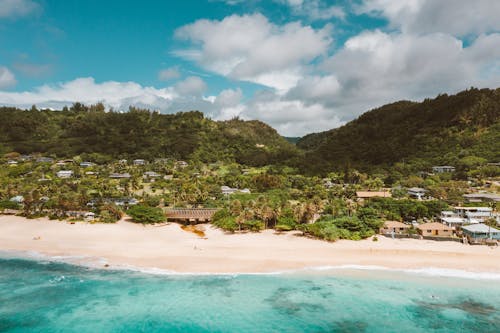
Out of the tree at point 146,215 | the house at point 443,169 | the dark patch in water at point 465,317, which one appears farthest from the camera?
the house at point 443,169

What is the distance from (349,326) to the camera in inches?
800

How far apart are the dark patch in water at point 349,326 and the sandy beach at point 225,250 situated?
8547 mm

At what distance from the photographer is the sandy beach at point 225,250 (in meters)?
29.4

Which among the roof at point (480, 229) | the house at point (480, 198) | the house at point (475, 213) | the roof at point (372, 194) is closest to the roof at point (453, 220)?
the house at point (475, 213)

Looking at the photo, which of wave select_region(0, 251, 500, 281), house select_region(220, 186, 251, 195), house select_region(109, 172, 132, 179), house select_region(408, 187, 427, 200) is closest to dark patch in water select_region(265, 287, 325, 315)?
wave select_region(0, 251, 500, 281)

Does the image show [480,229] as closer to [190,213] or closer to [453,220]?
[453,220]

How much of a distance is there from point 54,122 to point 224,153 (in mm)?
75974

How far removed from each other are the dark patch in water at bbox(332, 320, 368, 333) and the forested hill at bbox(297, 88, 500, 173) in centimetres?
6988

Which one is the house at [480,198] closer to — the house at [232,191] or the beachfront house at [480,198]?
the beachfront house at [480,198]

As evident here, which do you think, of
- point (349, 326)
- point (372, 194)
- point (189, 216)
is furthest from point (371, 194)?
point (349, 326)

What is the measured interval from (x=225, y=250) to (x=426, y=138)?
3559 inches

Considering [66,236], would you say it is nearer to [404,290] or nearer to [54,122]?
[404,290]

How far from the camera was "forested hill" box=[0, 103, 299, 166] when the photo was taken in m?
108

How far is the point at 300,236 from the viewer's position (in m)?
36.8
